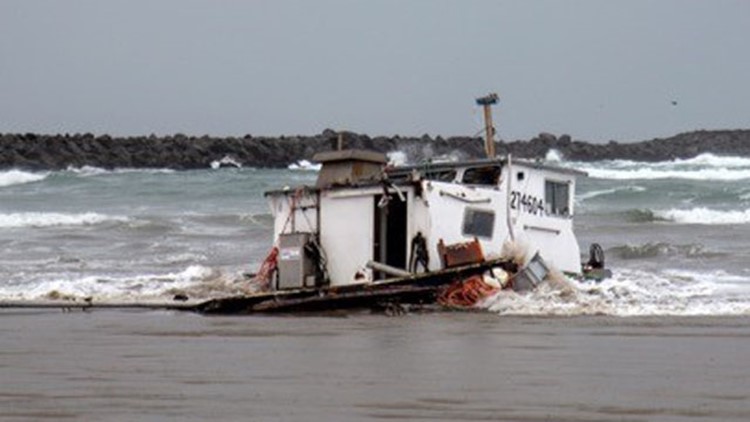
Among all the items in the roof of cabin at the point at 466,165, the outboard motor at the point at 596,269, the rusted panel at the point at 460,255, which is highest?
the roof of cabin at the point at 466,165

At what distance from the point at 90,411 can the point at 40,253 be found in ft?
64.3

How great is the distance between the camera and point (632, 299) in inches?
669

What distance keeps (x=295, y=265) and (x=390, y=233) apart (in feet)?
4.16

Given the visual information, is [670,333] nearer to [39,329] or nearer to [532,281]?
[532,281]

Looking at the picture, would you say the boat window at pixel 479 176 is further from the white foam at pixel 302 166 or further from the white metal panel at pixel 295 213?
the white foam at pixel 302 166

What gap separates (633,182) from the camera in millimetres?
52562

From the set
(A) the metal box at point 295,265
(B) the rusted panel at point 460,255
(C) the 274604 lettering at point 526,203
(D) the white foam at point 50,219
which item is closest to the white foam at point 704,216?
(D) the white foam at point 50,219

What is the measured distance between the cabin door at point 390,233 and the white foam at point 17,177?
45.4 meters

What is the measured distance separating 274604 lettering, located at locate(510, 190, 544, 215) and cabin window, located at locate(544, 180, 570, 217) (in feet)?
0.68

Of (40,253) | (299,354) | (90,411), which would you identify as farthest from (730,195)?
(90,411)

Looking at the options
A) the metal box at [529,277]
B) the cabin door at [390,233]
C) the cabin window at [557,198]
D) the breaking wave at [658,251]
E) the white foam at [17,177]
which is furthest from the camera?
the white foam at [17,177]

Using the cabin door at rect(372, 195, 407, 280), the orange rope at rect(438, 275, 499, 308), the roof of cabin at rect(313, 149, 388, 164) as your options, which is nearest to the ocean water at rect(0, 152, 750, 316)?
the orange rope at rect(438, 275, 499, 308)

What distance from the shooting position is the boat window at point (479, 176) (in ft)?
59.0

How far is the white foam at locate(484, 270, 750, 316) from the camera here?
15.4 metres
